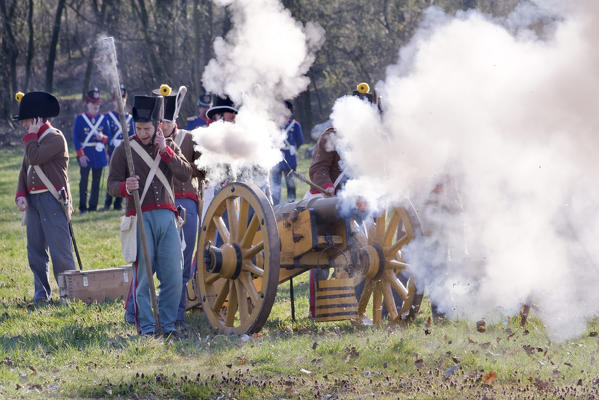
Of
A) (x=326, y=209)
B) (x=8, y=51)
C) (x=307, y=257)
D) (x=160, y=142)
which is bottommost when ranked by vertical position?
(x=307, y=257)

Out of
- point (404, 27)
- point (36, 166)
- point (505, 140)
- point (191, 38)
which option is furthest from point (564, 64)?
point (191, 38)

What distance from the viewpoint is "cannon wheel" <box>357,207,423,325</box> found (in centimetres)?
752

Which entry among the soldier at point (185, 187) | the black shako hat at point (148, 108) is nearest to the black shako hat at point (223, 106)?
the soldier at point (185, 187)

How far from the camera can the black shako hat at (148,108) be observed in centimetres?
735

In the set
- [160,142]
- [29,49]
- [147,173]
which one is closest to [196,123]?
[147,173]

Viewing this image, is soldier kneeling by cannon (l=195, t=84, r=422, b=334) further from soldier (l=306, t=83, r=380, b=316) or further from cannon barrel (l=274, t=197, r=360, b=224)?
soldier (l=306, t=83, r=380, b=316)

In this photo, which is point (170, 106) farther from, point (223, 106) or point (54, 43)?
point (54, 43)

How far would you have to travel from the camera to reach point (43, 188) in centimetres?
929

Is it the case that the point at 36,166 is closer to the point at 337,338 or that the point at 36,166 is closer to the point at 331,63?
the point at 337,338

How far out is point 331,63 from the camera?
2748cm

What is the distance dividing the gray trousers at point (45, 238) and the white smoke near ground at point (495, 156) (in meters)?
3.11

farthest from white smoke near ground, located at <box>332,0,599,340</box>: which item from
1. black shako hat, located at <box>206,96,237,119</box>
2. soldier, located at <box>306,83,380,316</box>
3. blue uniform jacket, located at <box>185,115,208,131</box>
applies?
blue uniform jacket, located at <box>185,115,208,131</box>

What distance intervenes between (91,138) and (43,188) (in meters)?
8.21

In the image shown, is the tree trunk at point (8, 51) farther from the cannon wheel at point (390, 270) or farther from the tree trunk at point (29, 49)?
the cannon wheel at point (390, 270)
